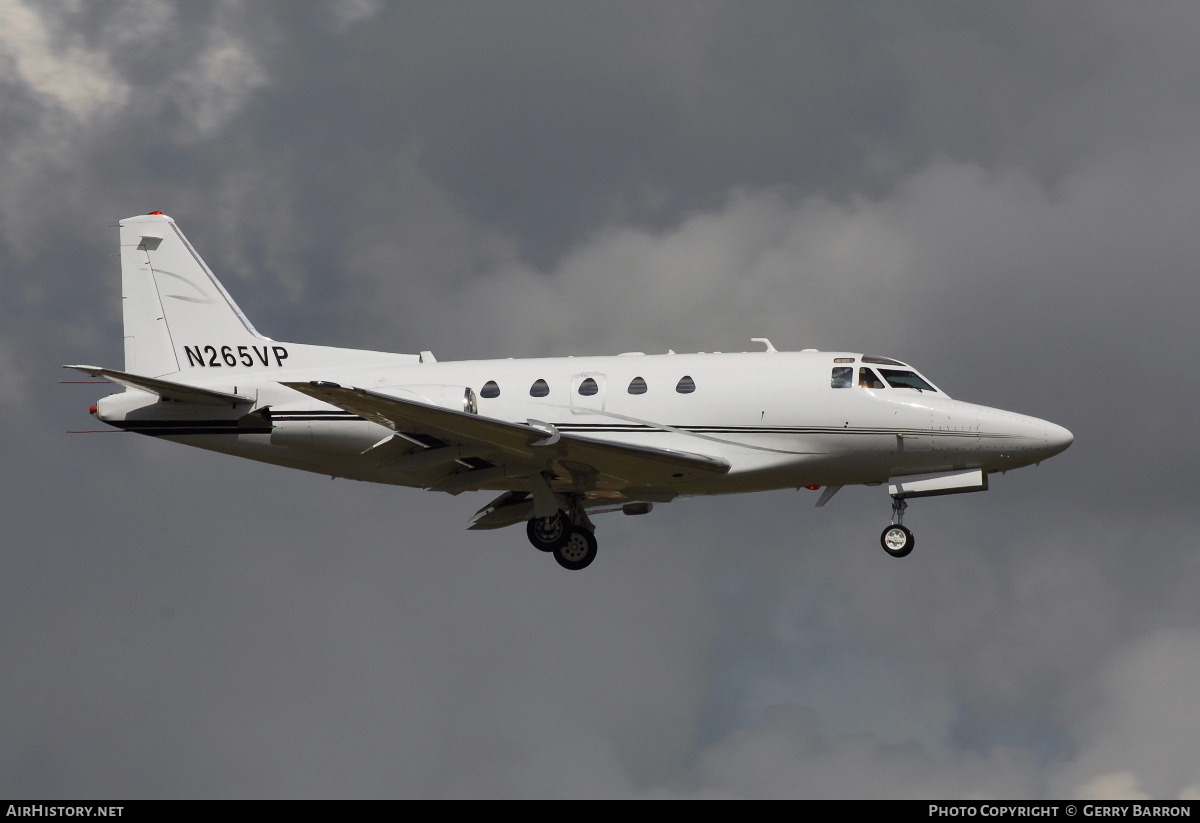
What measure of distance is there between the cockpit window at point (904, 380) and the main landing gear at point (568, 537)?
306 inches

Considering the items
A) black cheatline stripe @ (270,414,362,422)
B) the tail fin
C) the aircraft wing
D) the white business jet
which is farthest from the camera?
the tail fin

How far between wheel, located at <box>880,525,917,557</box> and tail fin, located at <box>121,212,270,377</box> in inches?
622

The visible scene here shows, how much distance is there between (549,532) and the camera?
125 feet

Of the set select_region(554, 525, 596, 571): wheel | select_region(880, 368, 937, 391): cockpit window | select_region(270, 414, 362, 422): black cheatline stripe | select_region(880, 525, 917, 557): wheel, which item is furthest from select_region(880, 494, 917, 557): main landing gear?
select_region(270, 414, 362, 422): black cheatline stripe

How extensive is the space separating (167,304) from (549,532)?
11356 mm

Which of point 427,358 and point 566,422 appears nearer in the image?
point 566,422

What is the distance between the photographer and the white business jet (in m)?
35.3

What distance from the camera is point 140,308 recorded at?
40.8 meters

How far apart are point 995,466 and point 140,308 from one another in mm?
21019

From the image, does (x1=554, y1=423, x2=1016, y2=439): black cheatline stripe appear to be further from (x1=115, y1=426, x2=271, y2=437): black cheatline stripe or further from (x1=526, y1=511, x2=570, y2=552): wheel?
(x1=115, y1=426, x2=271, y2=437): black cheatline stripe

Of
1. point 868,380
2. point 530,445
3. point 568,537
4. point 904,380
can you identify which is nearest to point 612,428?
point 530,445
